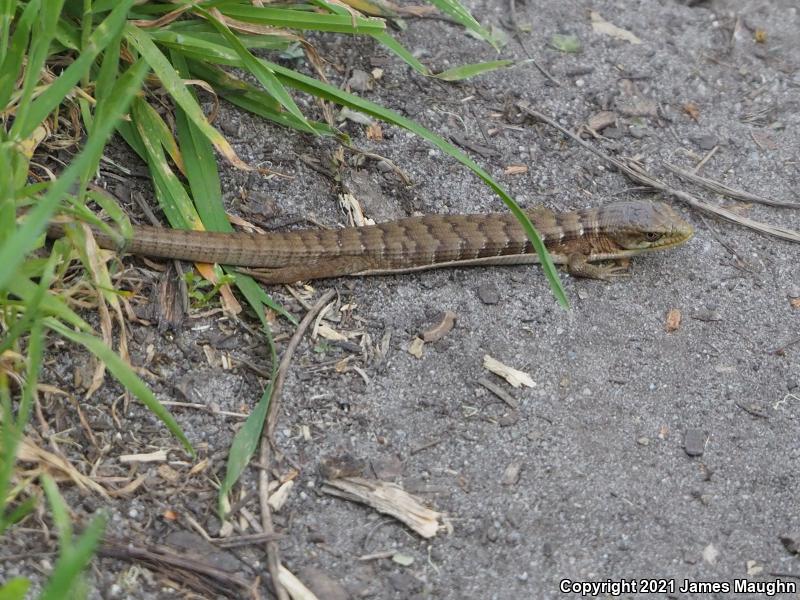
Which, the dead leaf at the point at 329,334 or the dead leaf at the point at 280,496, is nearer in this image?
the dead leaf at the point at 280,496

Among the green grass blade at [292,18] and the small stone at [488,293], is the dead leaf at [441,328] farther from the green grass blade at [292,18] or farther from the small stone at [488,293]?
the green grass blade at [292,18]

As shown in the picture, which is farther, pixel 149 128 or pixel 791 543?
pixel 149 128

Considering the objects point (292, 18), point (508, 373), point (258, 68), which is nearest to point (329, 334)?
point (508, 373)

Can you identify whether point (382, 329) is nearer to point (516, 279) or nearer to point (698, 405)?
point (516, 279)

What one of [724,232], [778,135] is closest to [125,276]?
[724,232]

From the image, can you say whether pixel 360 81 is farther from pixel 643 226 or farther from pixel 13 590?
pixel 13 590

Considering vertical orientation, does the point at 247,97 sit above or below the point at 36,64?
below

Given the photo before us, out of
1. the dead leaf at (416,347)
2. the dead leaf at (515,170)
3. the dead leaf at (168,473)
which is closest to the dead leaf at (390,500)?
the dead leaf at (168,473)
